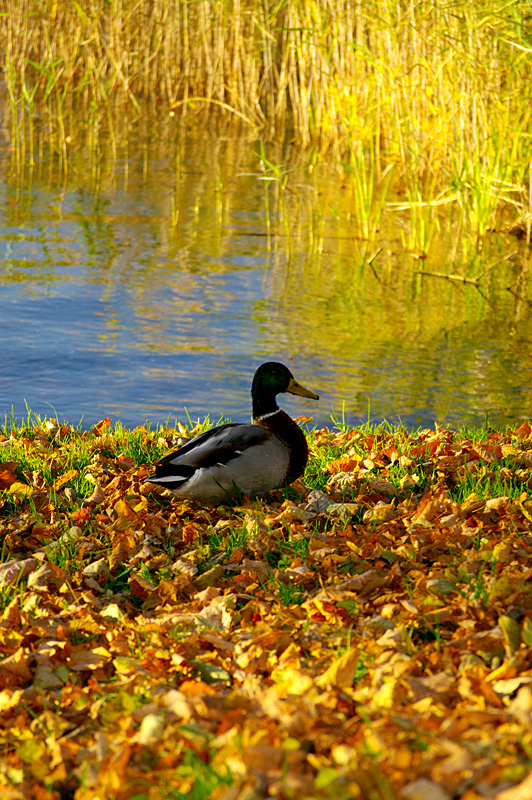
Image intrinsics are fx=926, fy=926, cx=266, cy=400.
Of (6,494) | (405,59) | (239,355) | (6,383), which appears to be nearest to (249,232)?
(405,59)

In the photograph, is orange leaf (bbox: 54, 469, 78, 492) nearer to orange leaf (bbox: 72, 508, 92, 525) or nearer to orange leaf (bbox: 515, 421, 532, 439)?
orange leaf (bbox: 72, 508, 92, 525)

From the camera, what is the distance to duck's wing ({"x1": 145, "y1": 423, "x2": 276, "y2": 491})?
425cm

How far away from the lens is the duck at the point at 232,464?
14.0 feet

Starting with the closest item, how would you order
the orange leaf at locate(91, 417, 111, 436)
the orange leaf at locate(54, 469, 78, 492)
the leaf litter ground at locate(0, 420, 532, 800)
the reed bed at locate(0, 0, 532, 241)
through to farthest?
1. the leaf litter ground at locate(0, 420, 532, 800)
2. the orange leaf at locate(54, 469, 78, 492)
3. the orange leaf at locate(91, 417, 111, 436)
4. the reed bed at locate(0, 0, 532, 241)

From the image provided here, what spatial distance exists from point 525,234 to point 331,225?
2.37 metres

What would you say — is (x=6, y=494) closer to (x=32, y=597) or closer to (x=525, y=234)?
(x=32, y=597)

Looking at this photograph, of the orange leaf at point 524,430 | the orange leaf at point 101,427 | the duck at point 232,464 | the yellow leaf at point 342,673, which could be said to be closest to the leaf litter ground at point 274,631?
the yellow leaf at point 342,673

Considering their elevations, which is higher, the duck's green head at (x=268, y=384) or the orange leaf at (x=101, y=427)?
the duck's green head at (x=268, y=384)

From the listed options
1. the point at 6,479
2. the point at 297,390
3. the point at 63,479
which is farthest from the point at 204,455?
the point at 6,479

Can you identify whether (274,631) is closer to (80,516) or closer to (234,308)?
(80,516)

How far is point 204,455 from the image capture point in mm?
4254

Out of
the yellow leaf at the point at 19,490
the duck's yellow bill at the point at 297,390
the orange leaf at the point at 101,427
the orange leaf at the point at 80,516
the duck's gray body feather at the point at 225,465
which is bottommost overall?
the orange leaf at the point at 80,516

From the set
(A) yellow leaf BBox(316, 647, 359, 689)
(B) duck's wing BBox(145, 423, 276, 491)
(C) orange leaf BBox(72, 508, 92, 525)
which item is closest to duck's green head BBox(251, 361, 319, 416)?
(B) duck's wing BBox(145, 423, 276, 491)

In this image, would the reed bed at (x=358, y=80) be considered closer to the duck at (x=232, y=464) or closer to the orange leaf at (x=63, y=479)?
the duck at (x=232, y=464)
